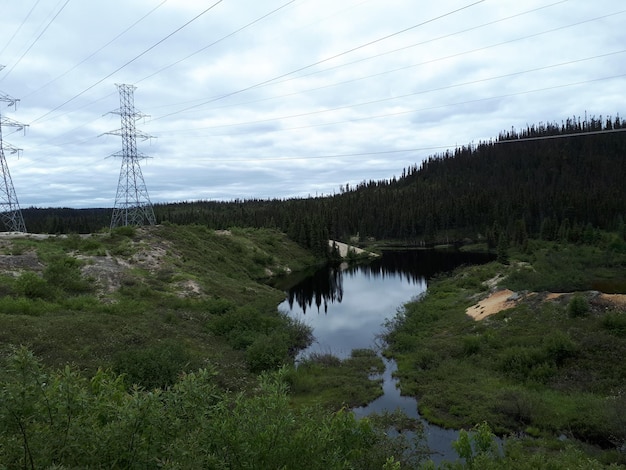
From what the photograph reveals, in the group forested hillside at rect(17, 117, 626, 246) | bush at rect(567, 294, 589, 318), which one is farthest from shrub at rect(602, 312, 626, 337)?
forested hillside at rect(17, 117, 626, 246)

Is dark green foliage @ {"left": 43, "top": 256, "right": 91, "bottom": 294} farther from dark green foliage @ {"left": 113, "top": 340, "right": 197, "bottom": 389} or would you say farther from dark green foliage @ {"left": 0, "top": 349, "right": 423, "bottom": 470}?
dark green foliage @ {"left": 0, "top": 349, "right": 423, "bottom": 470}

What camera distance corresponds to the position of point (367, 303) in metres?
51.8

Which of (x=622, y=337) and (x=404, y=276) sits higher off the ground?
(x=622, y=337)

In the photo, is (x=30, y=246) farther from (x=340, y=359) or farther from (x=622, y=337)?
(x=622, y=337)

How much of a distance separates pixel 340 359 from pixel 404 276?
47.3m

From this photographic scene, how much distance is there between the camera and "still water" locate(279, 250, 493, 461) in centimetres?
2208

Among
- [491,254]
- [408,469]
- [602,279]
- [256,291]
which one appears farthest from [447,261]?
[408,469]

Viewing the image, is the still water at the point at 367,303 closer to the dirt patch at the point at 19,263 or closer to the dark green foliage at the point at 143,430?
the dark green foliage at the point at 143,430

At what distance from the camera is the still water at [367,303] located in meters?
22.1

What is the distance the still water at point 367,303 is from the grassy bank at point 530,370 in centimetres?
137

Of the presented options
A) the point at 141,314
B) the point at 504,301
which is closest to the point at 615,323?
the point at 504,301

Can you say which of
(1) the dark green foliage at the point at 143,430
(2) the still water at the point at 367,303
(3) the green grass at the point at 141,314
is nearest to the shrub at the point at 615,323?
(2) the still water at the point at 367,303

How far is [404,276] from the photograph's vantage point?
74438 mm

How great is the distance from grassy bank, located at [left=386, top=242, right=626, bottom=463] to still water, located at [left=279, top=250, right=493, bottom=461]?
137 centimetres
